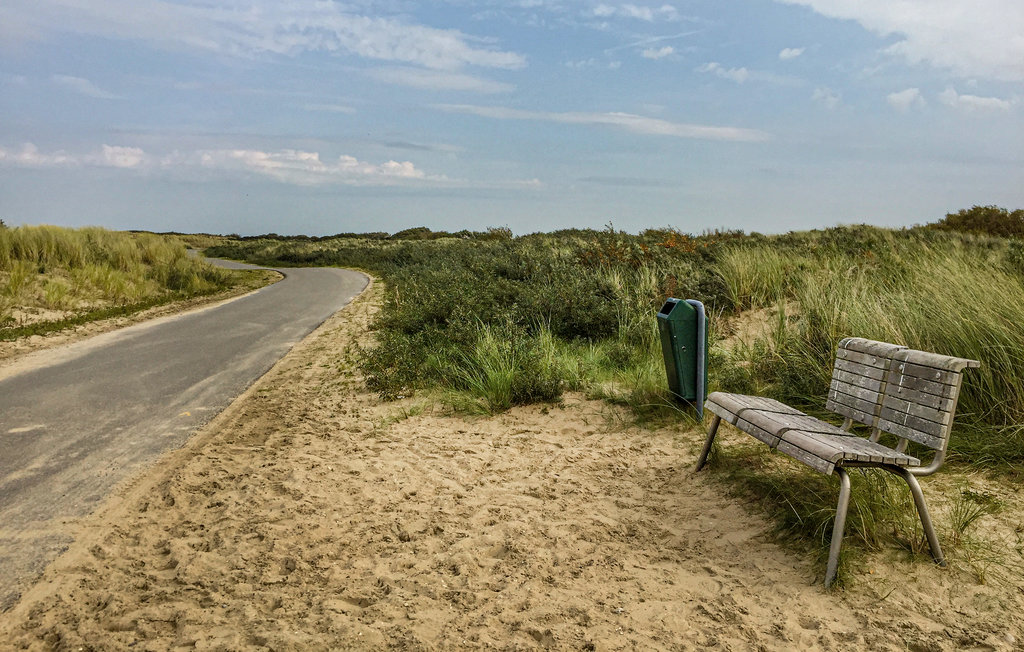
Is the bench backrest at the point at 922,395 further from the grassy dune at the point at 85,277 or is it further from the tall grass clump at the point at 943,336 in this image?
the grassy dune at the point at 85,277

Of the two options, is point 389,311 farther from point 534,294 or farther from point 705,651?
point 705,651

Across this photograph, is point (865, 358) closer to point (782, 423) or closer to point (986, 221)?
point (782, 423)

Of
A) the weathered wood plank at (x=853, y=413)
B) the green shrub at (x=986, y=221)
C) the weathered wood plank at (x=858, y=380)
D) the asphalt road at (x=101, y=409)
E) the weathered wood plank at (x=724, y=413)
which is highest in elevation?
the green shrub at (x=986, y=221)

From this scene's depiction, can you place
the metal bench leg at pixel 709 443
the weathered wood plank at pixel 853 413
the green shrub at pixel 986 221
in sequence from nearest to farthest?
1. the weathered wood plank at pixel 853 413
2. the metal bench leg at pixel 709 443
3. the green shrub at pixel 986 221

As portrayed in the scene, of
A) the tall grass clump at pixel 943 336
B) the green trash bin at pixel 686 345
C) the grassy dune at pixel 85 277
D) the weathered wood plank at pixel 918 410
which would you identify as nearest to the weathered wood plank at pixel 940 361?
the weathered wood plank at pixel 918 410

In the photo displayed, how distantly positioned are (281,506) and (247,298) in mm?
15057

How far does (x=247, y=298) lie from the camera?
61.4ft

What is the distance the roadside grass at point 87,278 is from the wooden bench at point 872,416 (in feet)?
40.2

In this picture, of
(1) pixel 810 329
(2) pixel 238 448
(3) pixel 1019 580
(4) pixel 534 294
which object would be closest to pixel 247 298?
(4) pixel 534 294

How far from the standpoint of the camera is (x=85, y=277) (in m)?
17.4

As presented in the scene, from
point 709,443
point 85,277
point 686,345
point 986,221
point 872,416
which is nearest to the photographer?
point 872,416

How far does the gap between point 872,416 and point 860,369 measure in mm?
338

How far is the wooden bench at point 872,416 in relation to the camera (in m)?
3.67

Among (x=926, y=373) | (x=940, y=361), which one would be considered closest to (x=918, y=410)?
(x=926, y=373)
